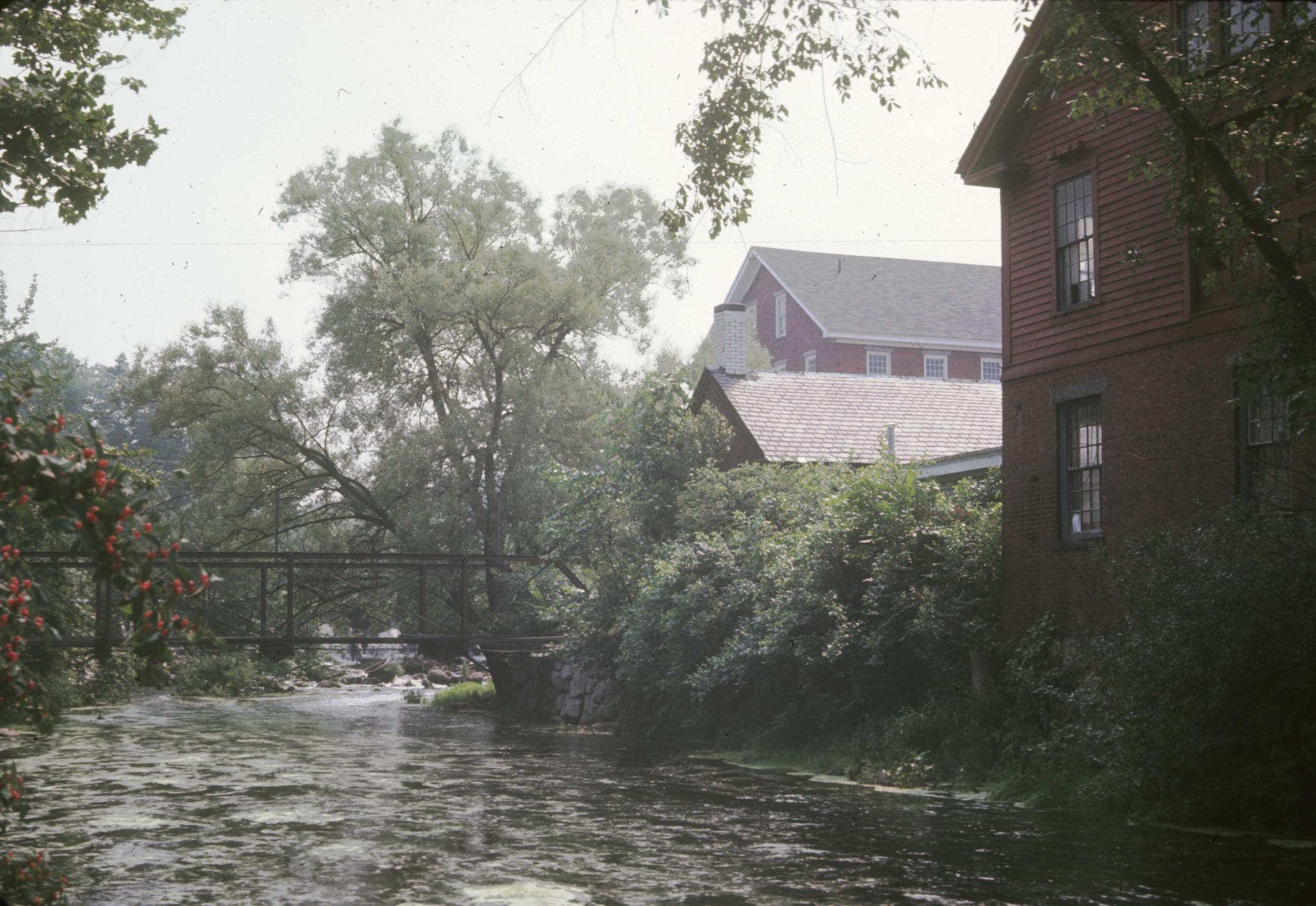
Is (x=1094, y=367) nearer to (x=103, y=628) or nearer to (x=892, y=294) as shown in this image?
(x=103, y=628)

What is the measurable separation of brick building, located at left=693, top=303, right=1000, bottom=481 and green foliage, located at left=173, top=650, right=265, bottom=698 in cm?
2010

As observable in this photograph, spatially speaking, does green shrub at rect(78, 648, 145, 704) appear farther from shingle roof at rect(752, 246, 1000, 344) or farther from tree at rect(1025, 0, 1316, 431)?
tree at rect(1025, 0, 1316, 431)

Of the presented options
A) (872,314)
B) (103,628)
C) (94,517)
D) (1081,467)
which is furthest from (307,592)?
(94,517)

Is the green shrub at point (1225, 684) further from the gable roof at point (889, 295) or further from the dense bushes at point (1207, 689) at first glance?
the gable roof at point (889, 295)

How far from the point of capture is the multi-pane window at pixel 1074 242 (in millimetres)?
19422

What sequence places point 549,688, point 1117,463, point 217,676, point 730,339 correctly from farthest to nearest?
point 217,676 → point 730,339 → point 549,688 → point 1117,463

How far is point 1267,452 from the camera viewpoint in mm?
16312

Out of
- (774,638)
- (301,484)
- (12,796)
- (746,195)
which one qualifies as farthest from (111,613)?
(12,796)

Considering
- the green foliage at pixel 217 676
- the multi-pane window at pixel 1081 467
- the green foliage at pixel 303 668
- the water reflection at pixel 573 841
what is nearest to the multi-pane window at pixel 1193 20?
the multi-pane window at pixel 1081 467

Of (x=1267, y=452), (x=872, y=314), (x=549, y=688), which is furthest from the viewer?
(x=872, y=314)

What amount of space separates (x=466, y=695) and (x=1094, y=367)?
24718mm

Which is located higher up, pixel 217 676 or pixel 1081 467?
pixel 1081 467

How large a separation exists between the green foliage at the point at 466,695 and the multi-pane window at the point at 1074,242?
22356 millimetres

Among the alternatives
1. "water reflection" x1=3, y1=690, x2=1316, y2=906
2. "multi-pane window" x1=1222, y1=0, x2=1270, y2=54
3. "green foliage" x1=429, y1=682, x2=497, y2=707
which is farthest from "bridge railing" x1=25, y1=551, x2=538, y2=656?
"multi-pane window" x1=1222, y1=0, x2=1270, y2=54
